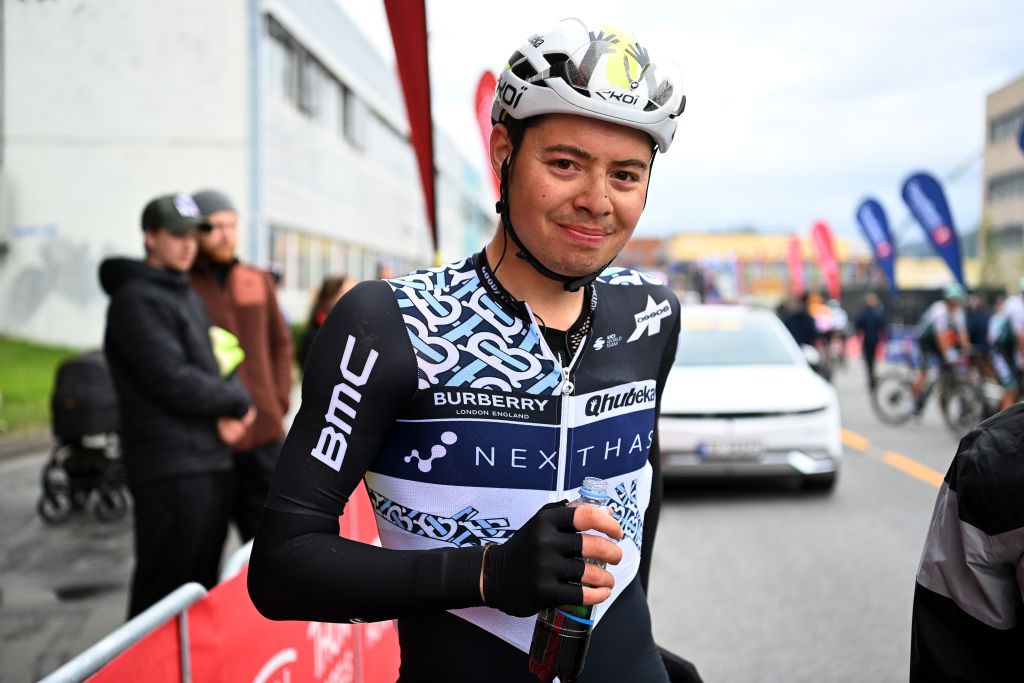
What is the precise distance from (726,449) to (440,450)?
6.71 meters

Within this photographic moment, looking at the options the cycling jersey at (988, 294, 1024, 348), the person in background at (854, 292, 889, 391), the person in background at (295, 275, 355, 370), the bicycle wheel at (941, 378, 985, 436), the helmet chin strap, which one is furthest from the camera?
the person in background at (854, 292, 889, 391)

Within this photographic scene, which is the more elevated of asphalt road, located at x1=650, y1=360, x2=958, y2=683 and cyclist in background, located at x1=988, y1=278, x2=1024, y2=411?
cyclist in background, located at x1=988, y1=278, x2=1024, y2=411

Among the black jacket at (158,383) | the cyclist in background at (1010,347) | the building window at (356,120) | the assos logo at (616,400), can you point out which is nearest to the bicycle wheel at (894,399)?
the cyclist in background at (1010,347)

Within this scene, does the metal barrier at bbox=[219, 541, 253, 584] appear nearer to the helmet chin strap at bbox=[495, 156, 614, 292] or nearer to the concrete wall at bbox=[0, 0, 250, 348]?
the helmet chin strap at bbox=[495, 156, 614, 292]

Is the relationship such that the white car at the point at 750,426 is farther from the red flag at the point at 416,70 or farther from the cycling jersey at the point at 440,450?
the cycling jersey at the point at 440,450

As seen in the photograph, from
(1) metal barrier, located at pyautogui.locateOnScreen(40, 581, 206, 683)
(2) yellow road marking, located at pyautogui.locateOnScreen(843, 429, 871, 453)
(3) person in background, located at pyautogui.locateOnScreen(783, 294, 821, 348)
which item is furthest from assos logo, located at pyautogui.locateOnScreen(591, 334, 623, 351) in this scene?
(3) person in background, located at pyautogui.locateOnScreen(783, 294, 821, 348)

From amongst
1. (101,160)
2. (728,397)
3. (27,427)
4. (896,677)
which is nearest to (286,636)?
(896,677)

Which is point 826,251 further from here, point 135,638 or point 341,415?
point 341,415

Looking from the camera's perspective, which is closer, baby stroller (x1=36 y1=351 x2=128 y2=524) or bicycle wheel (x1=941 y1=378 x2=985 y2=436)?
baby stroller (x1=36 y1=351 x2=128 y2=524)

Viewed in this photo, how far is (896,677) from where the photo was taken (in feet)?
14.3

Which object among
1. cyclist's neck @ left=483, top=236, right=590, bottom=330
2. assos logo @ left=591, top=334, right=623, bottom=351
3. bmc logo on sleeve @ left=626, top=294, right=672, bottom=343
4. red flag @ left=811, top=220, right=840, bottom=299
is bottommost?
assos logo @ left=591, top=334, right=623, bottom=351

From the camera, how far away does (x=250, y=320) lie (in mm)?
4961

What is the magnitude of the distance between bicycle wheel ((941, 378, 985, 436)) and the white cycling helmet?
11.3 metres

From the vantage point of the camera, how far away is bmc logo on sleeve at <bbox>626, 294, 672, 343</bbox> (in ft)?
6.83
